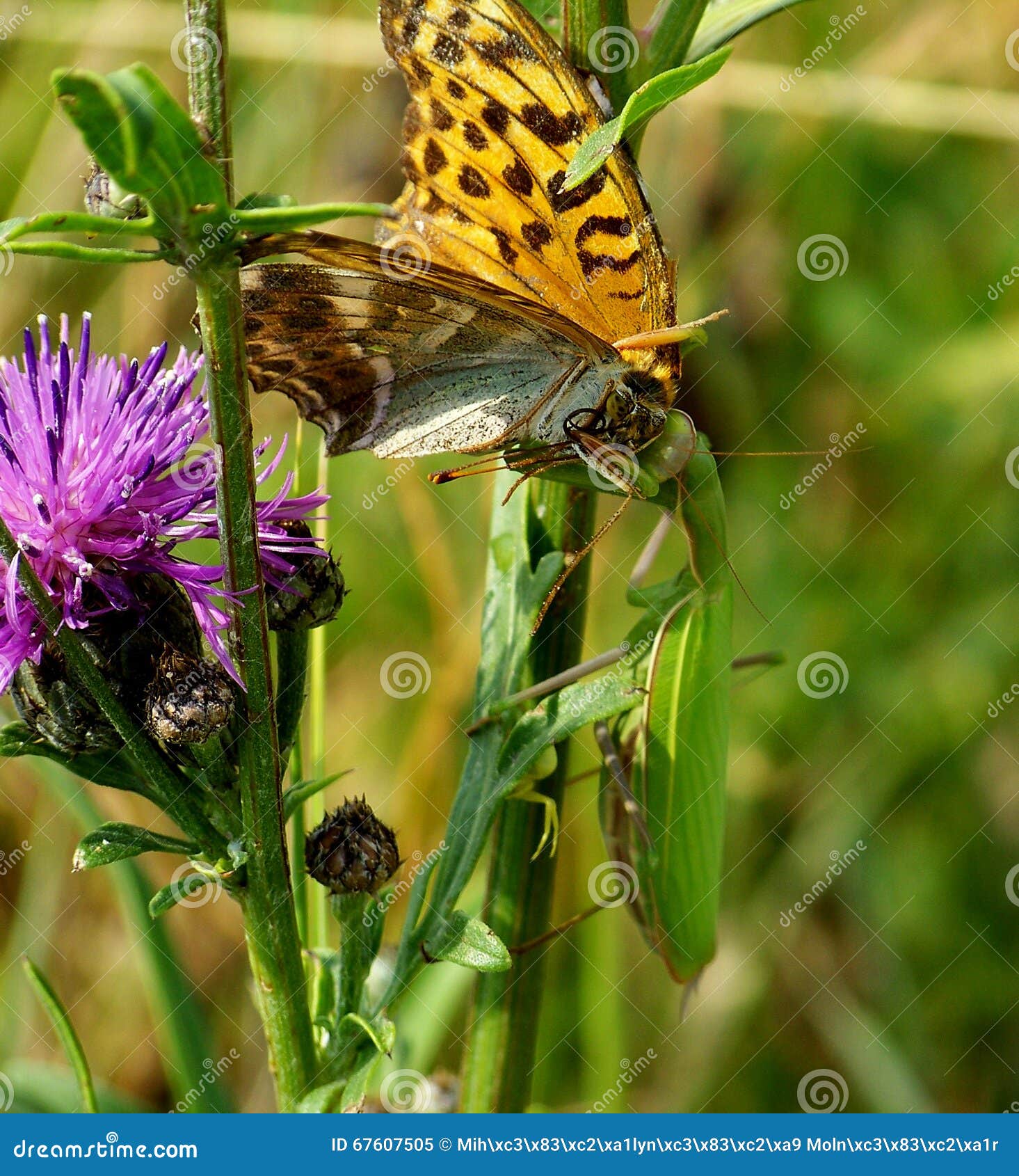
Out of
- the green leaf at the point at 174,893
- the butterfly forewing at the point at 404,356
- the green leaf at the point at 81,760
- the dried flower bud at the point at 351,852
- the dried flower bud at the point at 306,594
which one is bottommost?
the dried flower bud at the point at 351,852

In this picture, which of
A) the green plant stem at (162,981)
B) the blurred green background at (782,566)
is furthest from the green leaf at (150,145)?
the blurred green background at (782,566)

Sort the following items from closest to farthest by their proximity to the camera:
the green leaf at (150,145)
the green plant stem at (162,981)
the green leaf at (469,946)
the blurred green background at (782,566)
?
1. the green leaf at (150,145)
2. the green leaf at (469,946)
3. the green plant stem at (162,981)
4. the blurred green background at (782,566)

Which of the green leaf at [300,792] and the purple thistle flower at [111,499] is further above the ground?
the purple thistle flower at [111,499]

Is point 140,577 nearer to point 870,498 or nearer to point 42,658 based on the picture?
point 42,658

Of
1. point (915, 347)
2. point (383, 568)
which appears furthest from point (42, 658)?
point (915, 347)

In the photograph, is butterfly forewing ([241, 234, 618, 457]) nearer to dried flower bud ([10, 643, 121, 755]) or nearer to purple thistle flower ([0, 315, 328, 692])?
purple thistle flower ([0, 315, 328, 692])

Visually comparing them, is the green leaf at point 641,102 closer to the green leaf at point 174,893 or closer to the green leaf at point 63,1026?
the green leaf at point 174,893

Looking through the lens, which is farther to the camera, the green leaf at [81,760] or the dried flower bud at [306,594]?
the dried flower bud at [306,594]

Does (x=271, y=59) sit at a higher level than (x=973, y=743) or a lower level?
higher

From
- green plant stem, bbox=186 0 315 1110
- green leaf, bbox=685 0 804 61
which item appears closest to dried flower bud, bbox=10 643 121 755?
green plant stem, bbox=186 0 315 1110
